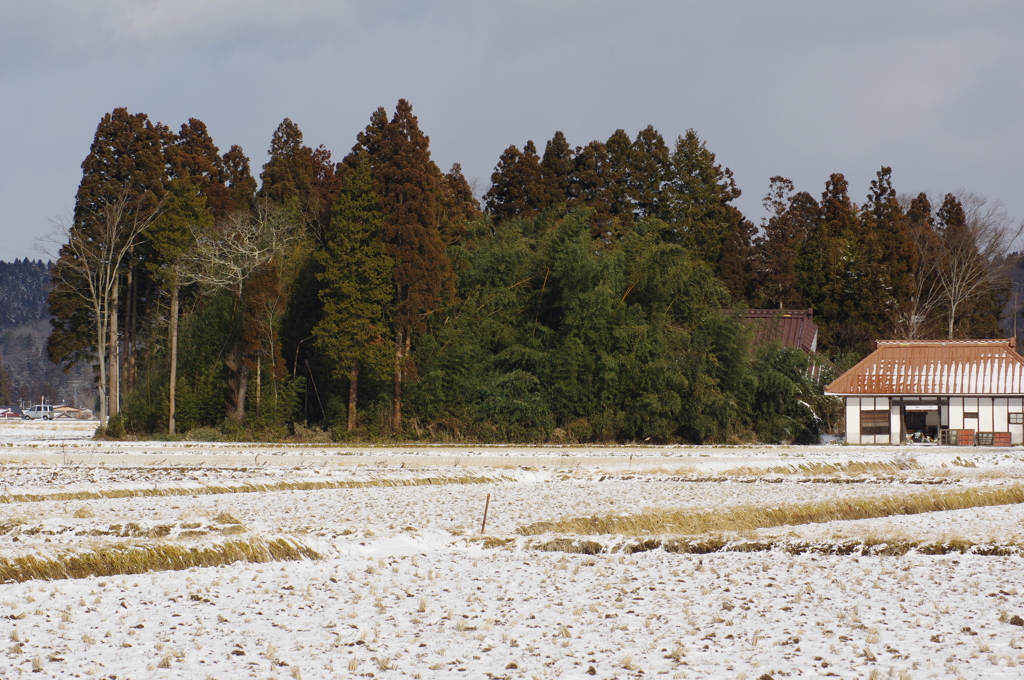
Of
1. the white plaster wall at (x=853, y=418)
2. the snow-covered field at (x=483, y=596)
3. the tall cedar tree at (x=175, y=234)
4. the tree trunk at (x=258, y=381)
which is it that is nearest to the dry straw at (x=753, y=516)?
the snow-covered field at (x=483, y=596)

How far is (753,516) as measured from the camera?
551 inches

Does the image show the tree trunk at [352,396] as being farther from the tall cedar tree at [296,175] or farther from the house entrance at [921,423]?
the house entrance at [921,423]

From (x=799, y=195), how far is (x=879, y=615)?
62.5 m

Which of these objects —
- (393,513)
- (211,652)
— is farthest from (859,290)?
(211,652)

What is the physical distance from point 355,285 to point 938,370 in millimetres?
21671

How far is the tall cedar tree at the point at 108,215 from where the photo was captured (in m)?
39.8

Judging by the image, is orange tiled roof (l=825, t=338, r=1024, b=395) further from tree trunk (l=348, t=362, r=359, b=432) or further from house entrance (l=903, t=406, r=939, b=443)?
tree trunk (l=348, t=362, r=359, b=432)

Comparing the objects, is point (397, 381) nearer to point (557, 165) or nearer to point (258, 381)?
point (258, 381)

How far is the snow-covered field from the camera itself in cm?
655

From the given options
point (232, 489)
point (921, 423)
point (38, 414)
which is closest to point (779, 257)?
point (921, 423)

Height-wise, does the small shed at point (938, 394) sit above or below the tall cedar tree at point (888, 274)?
below

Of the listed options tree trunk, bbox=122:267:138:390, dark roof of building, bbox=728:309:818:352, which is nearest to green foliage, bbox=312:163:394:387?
tree trunk, bbox=122:267:138:390

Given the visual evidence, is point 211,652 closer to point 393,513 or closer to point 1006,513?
point 393,513

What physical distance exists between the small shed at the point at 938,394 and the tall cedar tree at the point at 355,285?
16778 millimetres
